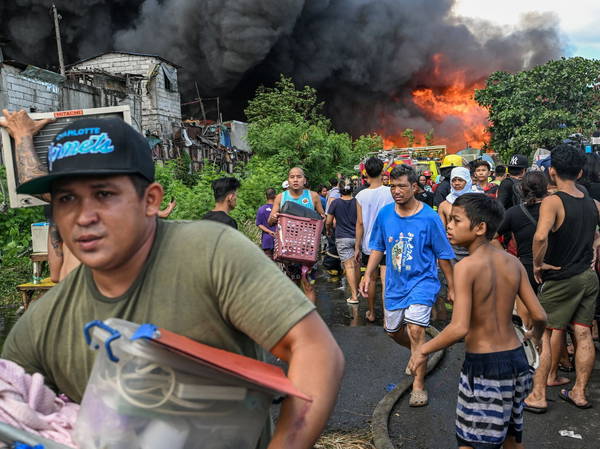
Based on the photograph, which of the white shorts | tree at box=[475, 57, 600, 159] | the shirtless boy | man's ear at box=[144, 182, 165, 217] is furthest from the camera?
tree at box=[475, 57, 600, 159]

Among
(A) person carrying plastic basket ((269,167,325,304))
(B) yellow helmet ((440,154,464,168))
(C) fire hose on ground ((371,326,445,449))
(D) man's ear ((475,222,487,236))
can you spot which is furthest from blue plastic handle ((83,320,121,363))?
(B) yellow helmet ((440,154,464,168))

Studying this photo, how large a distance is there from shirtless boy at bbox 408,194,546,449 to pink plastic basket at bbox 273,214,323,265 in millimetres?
3599

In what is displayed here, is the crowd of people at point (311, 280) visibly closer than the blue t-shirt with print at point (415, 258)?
Yes

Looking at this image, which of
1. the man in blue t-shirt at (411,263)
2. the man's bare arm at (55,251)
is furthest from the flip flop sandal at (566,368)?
the man's bare arm at (55,251)

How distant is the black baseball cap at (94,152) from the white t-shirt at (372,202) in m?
5.49

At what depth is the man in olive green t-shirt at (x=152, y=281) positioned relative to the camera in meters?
1.23

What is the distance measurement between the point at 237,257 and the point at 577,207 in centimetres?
375

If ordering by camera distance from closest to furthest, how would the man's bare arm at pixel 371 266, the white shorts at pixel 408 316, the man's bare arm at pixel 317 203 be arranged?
the white shorts at pixel 408 316 → the man's bare arm at pixel 371 266 → the man's bare arm at pixel 317 203

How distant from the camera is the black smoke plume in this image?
1403 inches

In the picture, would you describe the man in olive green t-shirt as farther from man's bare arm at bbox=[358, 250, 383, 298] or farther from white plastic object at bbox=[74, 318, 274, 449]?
man's bare arm at bbox=[358, 250, 383, 298]

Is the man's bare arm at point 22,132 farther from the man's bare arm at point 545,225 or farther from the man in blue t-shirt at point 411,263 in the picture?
the man's bare arm at point 545,225

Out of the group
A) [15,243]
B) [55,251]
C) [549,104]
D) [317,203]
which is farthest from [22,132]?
[549,104]

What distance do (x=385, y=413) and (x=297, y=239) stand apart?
2.94 m

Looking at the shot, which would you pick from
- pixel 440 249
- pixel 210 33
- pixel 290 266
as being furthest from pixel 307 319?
pixel 210 33
